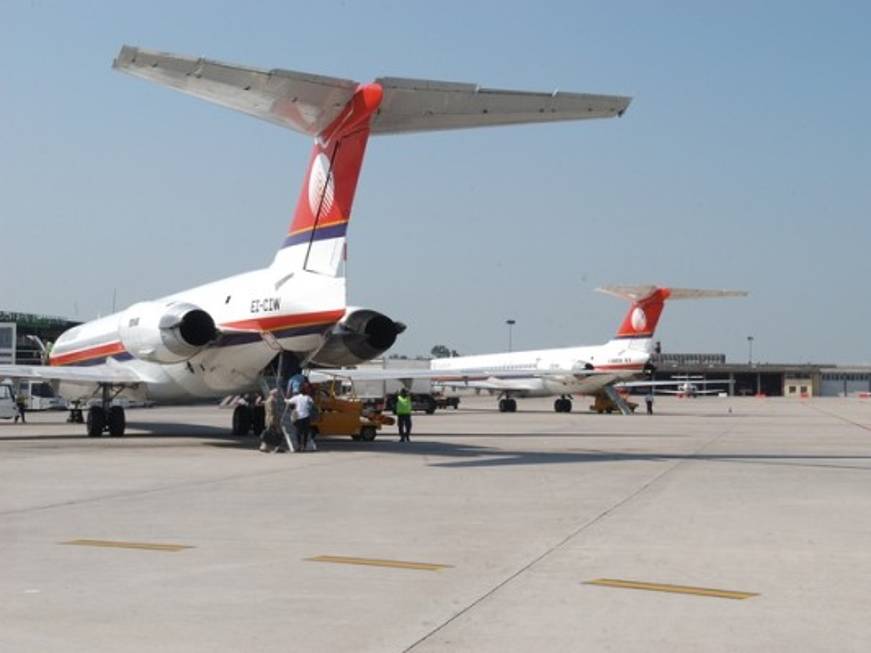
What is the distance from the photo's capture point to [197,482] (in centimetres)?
1706

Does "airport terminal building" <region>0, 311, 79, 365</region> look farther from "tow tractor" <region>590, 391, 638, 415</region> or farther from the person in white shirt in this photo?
the person in white shirt

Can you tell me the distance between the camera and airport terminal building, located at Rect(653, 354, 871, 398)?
155 meters

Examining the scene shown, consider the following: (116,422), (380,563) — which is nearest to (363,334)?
(116,422)

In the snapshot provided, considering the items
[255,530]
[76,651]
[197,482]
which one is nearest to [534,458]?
[197,482]

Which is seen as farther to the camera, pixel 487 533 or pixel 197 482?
pixel 197 482

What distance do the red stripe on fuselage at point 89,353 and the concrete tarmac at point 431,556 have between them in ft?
35.0

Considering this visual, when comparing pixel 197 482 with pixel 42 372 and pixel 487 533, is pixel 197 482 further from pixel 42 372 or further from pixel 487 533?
pixel 42 372

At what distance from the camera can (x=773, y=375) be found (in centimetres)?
16375

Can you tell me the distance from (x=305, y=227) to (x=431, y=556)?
14.1 meters

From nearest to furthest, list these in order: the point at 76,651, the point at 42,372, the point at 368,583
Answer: the point at 76,651, the point at 368,583, the point at 42,372

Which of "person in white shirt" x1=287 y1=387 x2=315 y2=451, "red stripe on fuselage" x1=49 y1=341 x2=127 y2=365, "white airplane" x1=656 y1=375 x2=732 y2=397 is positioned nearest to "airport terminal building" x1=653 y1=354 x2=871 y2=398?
"white airplane" x1=656 y1=375 x2=732 y2=397

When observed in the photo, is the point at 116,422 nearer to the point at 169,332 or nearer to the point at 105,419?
the point at 105,419

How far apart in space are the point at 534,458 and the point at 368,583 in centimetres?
1438

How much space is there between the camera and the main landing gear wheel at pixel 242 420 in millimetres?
30656
